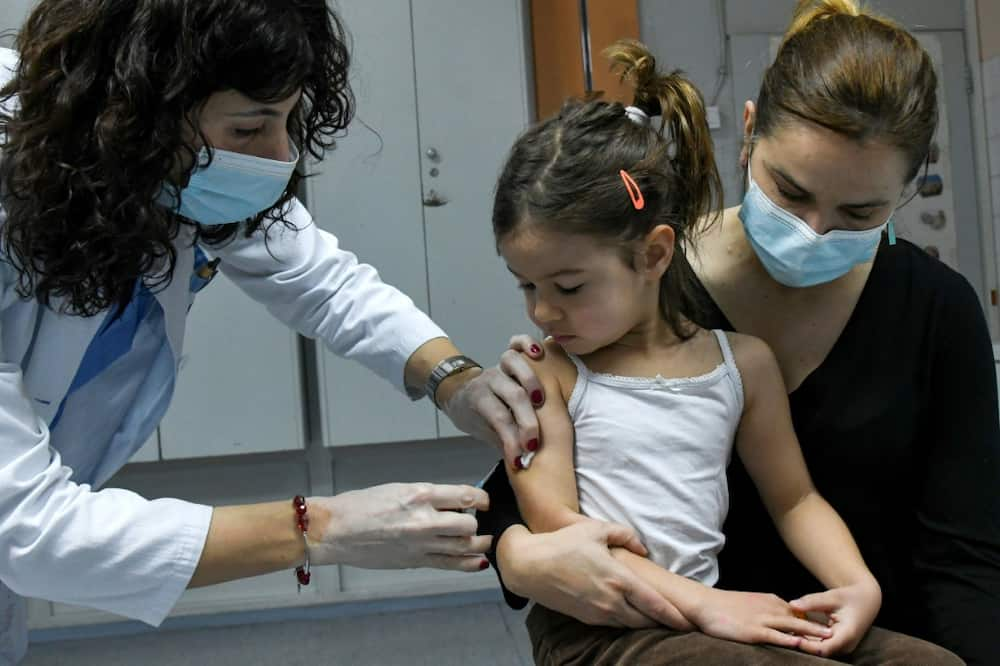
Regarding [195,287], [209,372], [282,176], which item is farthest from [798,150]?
[209,372]

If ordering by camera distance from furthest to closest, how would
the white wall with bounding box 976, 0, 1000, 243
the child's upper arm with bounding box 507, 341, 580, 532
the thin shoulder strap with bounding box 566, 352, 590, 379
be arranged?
the white wall with bounding box 976, 0, 1000, 243 → the thin shoulder strap with bounding box 566, 352, 590, 379 → the child's upper arm with bounding box 507, 341, 580, 532

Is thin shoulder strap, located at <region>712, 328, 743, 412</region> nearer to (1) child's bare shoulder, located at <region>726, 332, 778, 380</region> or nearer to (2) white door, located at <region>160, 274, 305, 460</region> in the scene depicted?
(1) child's bare shoulder, located at <region>726, 332, 778, 380</region>

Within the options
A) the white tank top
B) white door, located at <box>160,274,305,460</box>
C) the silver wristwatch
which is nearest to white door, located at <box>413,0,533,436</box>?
white door, located at <box>160,274,305,460</box>

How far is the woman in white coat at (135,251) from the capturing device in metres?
1.01

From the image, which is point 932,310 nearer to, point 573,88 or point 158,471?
point 573,88

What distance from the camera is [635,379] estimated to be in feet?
3.72

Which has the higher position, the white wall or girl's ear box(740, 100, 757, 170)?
the white wall

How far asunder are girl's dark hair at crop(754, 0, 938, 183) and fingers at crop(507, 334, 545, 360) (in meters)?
0.40

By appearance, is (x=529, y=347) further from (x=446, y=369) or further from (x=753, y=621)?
(x=753, y=621)

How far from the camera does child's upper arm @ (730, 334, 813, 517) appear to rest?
3.74ft

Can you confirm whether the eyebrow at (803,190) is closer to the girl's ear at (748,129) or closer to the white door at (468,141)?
the girl's ear at (748,129)

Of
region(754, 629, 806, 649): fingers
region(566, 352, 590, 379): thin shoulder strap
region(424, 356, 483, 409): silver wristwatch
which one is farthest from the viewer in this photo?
region(424, 356, 483, 409): silver wristwatch

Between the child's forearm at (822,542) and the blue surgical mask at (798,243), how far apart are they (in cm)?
29

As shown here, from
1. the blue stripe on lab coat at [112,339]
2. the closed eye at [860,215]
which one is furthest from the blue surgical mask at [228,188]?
the closed eye at [860,215]
